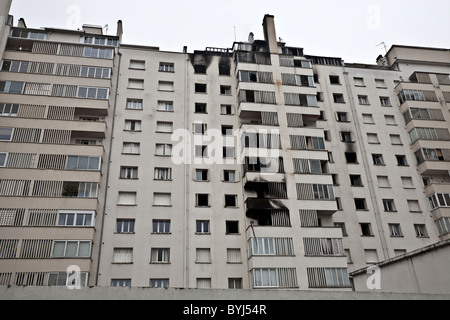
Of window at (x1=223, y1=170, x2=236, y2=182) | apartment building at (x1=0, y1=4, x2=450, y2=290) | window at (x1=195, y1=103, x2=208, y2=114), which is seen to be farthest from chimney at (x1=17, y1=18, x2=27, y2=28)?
window at (x1=223, y1=170, x2=236, y2=182)

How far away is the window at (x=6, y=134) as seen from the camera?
3562 cm

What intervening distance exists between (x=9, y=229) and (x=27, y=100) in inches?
513

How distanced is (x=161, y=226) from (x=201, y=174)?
6.67 m

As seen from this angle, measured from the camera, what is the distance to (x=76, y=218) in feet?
109

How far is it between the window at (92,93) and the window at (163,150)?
296 inches

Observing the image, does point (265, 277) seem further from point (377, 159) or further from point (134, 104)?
point (134, 104)

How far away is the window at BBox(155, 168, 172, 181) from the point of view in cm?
3850

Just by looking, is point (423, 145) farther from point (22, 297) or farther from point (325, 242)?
point (22, 297)

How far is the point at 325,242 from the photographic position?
119 ft

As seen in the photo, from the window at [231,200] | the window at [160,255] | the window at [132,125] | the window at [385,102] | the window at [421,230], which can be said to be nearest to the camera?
the window at [160,255]

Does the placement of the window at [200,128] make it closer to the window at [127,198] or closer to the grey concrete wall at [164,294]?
the window at [127,198]

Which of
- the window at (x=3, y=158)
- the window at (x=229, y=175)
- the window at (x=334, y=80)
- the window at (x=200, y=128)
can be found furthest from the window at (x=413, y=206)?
the window at (x=3, y=158)

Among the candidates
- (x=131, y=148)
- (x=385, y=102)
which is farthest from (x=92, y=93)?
(x=385, y=102)
